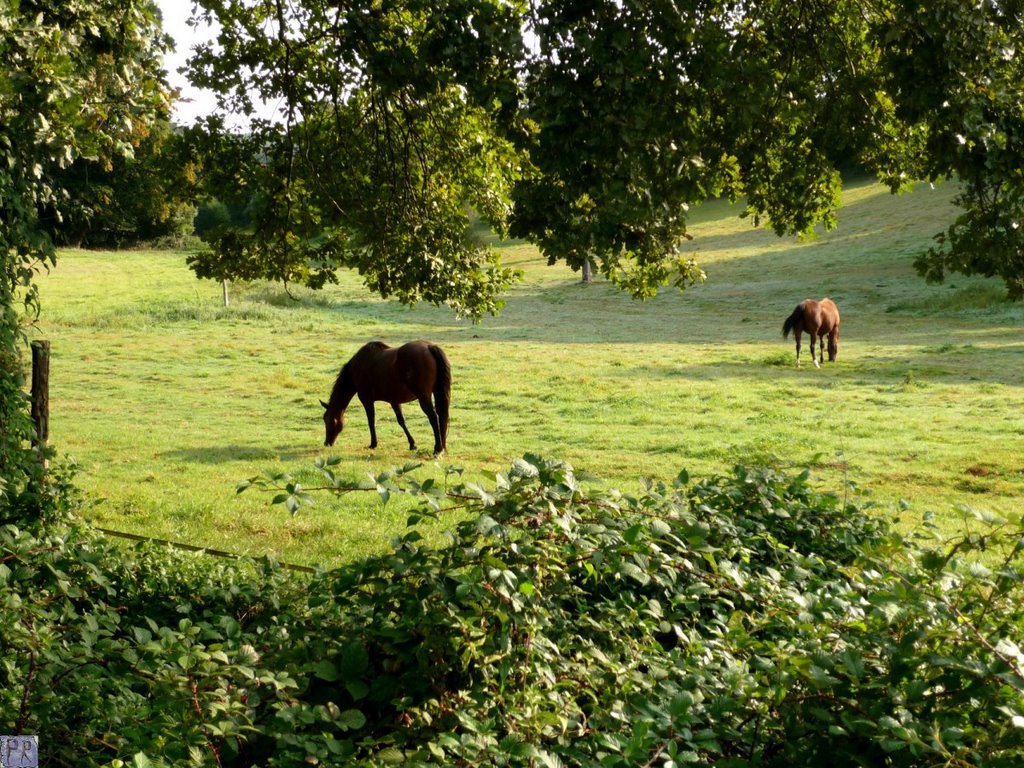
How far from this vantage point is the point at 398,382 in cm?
1805

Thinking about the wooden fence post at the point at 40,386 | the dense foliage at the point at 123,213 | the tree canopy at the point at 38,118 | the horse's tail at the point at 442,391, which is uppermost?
the dense foliage at the point at 123,213

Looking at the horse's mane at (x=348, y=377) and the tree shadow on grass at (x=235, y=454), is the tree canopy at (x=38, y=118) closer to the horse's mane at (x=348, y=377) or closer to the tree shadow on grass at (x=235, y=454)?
the tree shadow on grass at (x=235, y=454)

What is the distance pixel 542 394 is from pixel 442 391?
6.27 m

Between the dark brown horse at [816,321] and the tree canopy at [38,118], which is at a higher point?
the tree canopy at [38,118]

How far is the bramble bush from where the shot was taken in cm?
340

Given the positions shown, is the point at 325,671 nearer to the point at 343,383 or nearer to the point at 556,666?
the point at 556,666

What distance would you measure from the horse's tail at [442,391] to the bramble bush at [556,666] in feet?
39.4

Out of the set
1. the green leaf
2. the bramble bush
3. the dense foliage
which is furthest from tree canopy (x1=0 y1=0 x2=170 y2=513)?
the green leaf

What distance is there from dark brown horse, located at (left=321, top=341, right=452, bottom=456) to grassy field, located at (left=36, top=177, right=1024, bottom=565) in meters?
0.60

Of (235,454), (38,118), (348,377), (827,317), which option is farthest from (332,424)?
(827,317)

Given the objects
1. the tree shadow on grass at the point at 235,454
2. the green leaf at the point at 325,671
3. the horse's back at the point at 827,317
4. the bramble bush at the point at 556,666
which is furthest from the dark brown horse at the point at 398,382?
the horse's back at the point at 827,317

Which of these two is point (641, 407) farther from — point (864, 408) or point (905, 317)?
point (905, 317)

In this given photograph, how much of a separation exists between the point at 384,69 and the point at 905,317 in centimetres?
3359

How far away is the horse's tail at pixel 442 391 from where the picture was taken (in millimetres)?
17375
